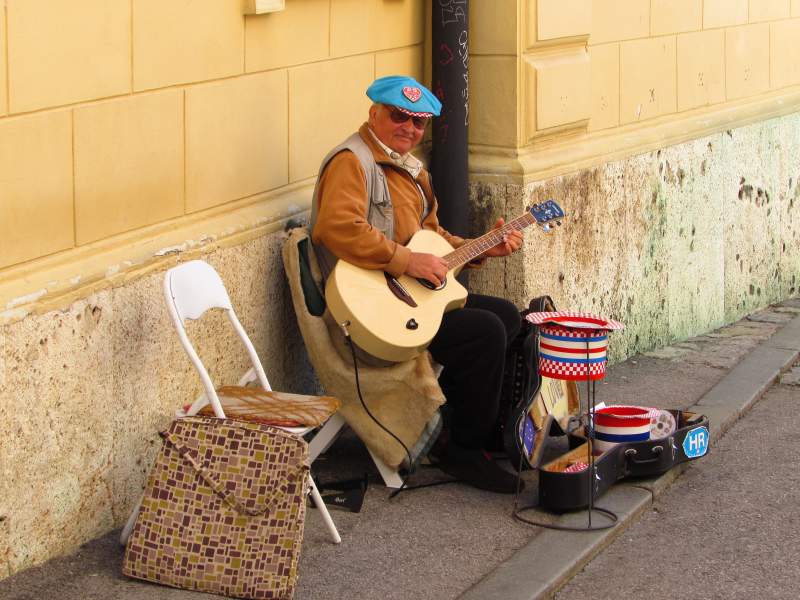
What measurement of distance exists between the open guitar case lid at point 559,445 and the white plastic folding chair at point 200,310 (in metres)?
0.81

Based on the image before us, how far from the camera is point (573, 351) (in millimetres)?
5035

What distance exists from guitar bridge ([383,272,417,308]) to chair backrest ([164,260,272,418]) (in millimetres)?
587

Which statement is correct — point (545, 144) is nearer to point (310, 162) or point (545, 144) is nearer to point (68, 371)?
point (310, 162)

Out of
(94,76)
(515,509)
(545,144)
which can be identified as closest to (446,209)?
(545,144)

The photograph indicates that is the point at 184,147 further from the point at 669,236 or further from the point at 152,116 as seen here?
the point at 669,236

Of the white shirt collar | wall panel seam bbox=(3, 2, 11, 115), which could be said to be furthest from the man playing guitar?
wall panel seam bbox=(3, 2, 11, 115)

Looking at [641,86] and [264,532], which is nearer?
[264,532]

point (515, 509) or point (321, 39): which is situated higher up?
point (321, 39)

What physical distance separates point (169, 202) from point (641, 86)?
3.66m

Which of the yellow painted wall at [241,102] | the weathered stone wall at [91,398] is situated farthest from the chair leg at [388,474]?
the yellow painted wall at [241,102]

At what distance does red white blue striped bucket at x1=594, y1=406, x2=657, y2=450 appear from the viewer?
5.53m

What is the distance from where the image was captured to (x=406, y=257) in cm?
525

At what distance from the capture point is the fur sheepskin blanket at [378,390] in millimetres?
5305

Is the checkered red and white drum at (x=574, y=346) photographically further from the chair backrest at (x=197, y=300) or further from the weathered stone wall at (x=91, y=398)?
the weathered stone wall at (x=91, y=398)
